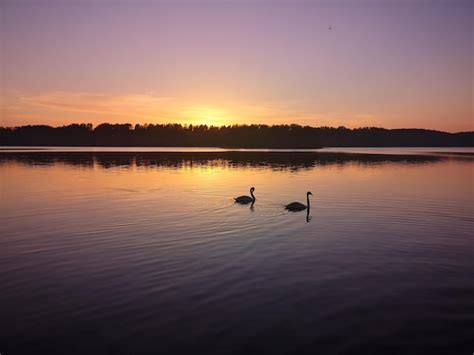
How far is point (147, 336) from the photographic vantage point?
28.9ft

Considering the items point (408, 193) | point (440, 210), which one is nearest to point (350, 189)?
point (408, 193)

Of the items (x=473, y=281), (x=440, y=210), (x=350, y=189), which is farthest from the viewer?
(x=350, y=189)

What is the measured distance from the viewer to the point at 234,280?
40.6ft

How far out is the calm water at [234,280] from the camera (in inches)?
346

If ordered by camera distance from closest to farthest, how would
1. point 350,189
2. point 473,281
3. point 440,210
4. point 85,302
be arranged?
point 85,302 → point 473,281 → point 440,210 → point 350,189

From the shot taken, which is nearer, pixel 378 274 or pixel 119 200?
pixel 378 274

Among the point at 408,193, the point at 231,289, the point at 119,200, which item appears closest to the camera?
the point at 231,289

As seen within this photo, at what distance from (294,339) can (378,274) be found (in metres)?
5.81

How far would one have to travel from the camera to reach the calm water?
880cm

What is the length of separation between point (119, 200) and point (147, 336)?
74.2ft

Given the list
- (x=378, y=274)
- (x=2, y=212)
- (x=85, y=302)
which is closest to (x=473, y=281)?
(x=378, y=274)

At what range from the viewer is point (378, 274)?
13.2 metres

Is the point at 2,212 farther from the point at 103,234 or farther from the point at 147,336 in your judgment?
the point at 147,336

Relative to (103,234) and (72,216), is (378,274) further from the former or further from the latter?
(72,216)
